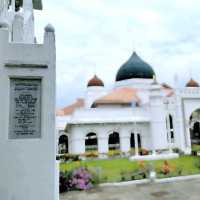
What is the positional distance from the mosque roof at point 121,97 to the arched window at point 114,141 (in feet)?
15.1

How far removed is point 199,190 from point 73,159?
13865 millimetres

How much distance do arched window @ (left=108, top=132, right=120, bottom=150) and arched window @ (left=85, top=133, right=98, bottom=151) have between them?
1.48 metres

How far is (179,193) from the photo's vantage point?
8.46 metres

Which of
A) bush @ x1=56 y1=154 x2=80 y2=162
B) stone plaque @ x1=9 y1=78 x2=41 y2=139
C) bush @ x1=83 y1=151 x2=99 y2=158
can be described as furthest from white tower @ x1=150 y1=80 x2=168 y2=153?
stone plaque @ x1=9 y1=78 x2=41 y2=139

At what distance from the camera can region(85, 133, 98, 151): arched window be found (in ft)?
78.6

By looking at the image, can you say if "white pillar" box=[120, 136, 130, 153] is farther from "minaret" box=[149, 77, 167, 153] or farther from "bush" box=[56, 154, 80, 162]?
"bush" box=[56, 154, 80, 162]

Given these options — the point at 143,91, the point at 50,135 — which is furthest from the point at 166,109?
the point at 50,135

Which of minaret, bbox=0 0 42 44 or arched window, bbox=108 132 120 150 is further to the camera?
arched window, bbox=108 132 120 150

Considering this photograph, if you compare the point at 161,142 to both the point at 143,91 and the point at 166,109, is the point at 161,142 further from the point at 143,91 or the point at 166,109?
the point at 143,91

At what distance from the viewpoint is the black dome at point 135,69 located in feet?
109

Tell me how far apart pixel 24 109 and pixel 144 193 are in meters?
5.91

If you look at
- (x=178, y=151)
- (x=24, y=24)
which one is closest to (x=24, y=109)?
(x=24, y=24)

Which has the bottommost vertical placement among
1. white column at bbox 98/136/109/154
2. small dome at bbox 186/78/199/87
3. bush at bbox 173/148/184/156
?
bush at bbox 173/148/184/156

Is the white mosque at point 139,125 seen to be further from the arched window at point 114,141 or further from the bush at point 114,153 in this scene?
the bush at point 114,153
